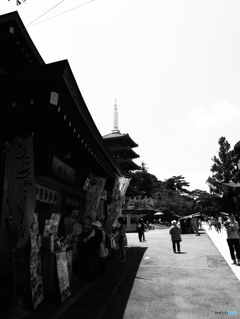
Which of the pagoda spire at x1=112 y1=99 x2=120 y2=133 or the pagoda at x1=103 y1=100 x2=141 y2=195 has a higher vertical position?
the pagoda spire at x1=112 y1=99 x2=120 y2=133

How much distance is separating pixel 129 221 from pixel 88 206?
32749 millimetres

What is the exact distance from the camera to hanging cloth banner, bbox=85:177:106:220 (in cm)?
884

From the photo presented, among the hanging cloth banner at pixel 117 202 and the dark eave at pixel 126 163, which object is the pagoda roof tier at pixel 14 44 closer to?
the hanging cloth banner at pixel 117 202

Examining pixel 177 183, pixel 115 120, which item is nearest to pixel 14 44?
pixel 115 120

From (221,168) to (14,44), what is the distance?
5680 centimetres

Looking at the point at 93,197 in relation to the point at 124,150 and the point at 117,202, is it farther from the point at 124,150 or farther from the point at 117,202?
the point at 124,150

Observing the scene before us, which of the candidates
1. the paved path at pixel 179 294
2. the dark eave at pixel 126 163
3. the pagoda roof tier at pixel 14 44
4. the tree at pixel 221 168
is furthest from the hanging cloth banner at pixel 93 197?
the tree at pixel 221 168

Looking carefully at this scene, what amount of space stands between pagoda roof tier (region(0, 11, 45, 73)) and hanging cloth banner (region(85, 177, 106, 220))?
483cm

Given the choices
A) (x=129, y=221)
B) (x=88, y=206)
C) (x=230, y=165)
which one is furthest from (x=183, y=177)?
(x=88, y=206)

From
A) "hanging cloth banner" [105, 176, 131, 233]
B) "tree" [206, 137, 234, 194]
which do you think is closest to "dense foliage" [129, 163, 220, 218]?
"tree" [206, 137, 234, 194]

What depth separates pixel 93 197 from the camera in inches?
358

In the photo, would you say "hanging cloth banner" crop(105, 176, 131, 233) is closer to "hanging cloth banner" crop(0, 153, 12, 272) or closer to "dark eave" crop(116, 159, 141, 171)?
"hanging cloth banner" crop(0, 153, 12, 272)

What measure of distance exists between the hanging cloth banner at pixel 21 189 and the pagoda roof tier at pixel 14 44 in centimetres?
406

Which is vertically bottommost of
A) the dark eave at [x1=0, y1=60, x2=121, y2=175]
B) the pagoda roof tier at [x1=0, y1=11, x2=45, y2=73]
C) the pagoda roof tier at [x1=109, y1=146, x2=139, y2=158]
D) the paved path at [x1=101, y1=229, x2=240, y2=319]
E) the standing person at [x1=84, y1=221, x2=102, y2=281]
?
the paved path at [x1=101, y1=229, x2=240, y2=319]
